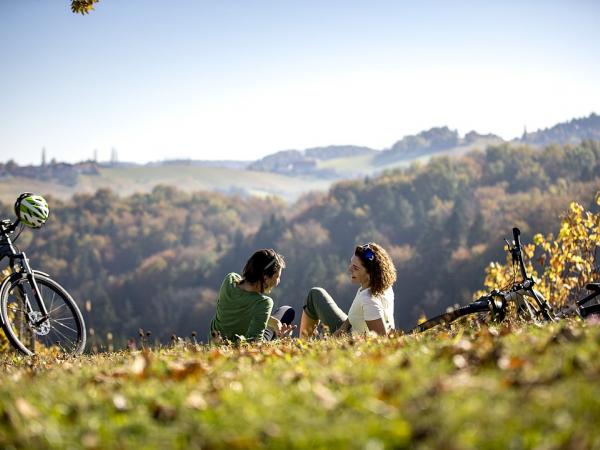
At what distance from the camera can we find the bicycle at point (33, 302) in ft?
22.5

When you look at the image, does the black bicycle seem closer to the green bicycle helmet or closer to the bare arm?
the bare arm

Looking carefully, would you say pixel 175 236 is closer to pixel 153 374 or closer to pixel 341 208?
pixel 341 208

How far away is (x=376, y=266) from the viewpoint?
699cm

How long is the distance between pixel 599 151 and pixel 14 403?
146 meters

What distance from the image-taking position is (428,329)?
624 cm

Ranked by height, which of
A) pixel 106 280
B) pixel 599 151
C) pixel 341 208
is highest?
pixel 599 151

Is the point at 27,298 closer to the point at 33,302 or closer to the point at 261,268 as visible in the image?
the point at 33,302

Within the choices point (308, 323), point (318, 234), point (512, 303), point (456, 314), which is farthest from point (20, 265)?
point (318, 234)

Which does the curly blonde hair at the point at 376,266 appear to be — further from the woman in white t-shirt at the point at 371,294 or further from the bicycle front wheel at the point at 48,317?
the bicycle front wheel at the point at 48,317

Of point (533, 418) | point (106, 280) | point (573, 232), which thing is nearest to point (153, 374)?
point (533, 418)

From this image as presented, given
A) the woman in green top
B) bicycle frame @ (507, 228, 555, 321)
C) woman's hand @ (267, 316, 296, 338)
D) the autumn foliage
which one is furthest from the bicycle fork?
the autumn foliage

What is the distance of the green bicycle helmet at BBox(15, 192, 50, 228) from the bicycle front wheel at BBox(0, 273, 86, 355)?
48cm

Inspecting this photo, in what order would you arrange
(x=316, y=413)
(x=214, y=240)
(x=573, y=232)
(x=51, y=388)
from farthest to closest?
(x=214, y=240) → (x=573, y=232) → (x=51, y=388) → (x=316, y=413)

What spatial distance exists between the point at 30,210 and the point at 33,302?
83 cm
